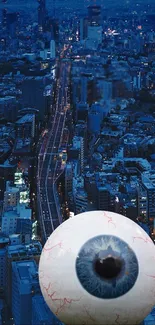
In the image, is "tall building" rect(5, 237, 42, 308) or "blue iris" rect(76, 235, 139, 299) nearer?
"blue iris" rect(76, 235, 139, 299)

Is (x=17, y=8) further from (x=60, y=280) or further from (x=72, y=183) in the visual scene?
(x=60, y=280)

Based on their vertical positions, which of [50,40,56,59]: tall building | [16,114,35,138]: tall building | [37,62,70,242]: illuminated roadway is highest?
[50,40,56,59]: tall building

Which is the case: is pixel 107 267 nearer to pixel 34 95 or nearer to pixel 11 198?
pixel 11 198

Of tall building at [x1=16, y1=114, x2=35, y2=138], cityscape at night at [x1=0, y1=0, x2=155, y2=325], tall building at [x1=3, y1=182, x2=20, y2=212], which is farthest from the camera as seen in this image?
tall building at [x1=16, y1=114, x2=35, y2=138]

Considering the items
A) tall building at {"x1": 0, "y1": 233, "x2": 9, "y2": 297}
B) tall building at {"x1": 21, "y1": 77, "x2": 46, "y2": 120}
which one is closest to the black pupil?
tall building at {"x1": 0, "y1": 233, "x2": 9, "y2": 297}

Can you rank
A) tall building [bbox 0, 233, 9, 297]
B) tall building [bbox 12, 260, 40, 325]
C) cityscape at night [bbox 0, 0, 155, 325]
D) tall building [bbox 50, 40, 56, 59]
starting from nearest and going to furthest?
tall building [bbox 12, 260, 40, 325] < tall building [bbox 0, 233, 9, 297] < cityscape at night [bbox 0, 0, 155, 325] < tall building [bbox 50, 40, 56, 59]

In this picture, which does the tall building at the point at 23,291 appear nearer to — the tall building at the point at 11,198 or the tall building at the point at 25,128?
the tall building at the point at 11,198

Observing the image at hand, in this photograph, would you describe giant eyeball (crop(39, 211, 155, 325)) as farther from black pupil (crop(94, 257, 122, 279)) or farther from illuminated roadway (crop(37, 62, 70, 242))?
illuminated roadway (crop(37, 62, 70, 242))
